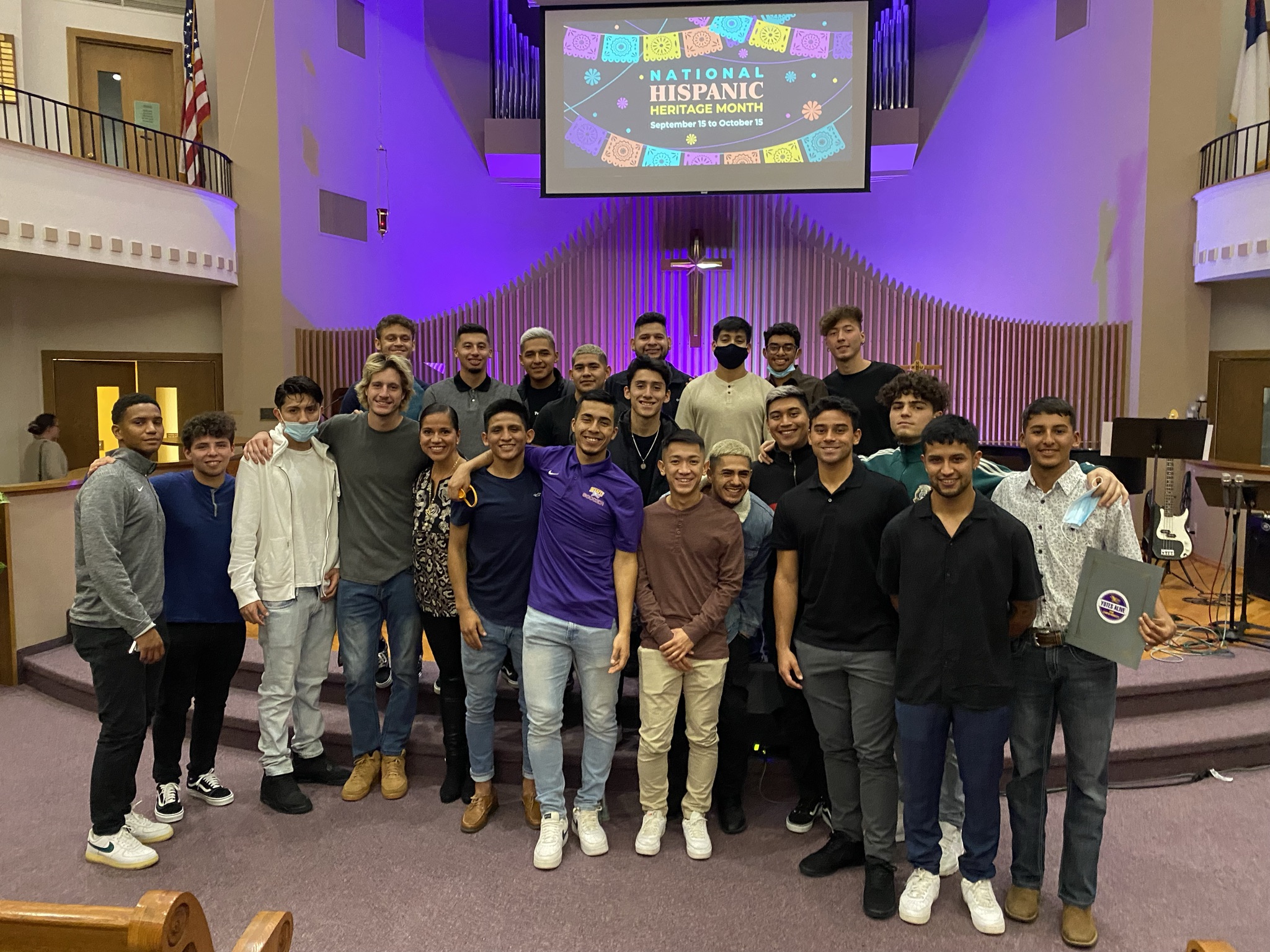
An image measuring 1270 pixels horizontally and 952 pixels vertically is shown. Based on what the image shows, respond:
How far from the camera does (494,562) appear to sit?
3.06 metres

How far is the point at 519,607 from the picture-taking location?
10.1 feet

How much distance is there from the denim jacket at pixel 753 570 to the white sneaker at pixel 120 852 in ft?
7.23

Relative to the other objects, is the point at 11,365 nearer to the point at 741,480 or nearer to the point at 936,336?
the point at 741,480

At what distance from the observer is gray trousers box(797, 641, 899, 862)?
265cm

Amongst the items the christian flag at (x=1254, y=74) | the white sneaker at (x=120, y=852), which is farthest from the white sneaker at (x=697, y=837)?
the christian flag at (x=1254, y=74)

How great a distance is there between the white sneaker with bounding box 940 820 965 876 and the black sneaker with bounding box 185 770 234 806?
276 centimetres

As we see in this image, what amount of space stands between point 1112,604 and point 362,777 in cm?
285

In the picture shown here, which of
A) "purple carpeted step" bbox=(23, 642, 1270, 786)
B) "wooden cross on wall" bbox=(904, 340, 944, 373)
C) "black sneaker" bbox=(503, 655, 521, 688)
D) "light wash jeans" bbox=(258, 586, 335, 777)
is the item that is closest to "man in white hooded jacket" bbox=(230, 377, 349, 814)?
"light wash jeans" bbox=(258, 586, 335, 777)

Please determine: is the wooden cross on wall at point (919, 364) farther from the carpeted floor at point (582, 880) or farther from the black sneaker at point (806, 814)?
the black sneaker at point (806, 814)

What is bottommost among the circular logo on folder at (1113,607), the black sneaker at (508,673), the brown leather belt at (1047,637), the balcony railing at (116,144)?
the black sneaker at (508,673)

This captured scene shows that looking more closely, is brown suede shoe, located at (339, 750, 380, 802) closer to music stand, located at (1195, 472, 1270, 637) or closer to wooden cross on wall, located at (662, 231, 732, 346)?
music stand, located at (1195, 472, 1270, 637)

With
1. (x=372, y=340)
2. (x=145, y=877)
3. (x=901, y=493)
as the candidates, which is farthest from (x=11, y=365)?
(x=901, y=493)

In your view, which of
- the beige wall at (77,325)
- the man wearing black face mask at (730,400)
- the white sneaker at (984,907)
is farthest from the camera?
the beige wall at (77,325)

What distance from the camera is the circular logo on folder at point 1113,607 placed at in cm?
223
